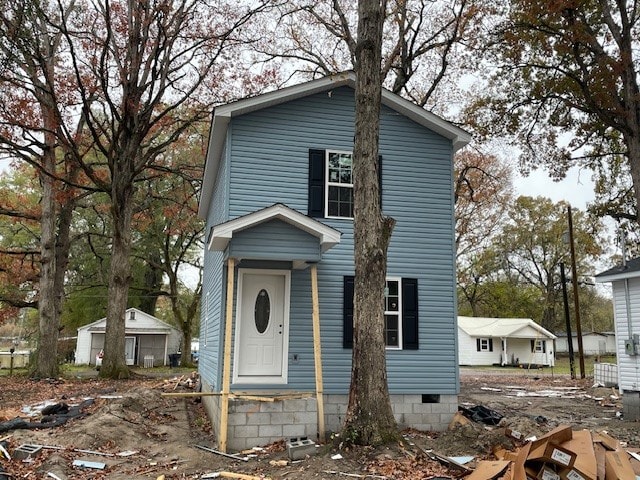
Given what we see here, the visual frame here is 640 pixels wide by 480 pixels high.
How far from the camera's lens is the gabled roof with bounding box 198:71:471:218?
9633mm

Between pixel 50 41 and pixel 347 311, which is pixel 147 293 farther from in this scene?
pixel 347 311

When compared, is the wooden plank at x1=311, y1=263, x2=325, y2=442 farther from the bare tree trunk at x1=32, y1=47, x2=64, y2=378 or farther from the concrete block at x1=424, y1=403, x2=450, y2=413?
the bare tree trunk at x1=32, y1=47, x2=64, y2=378

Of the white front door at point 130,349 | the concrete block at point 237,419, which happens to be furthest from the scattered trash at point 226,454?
the white front door at point 130,349

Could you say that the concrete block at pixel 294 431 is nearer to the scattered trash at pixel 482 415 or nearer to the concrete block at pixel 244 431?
the concrete block at pixel 244 431

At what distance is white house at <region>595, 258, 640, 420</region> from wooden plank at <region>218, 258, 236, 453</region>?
10833 millimetres

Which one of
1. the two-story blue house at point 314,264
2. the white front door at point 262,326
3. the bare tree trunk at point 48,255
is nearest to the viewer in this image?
the two-story blue house at point 314,264

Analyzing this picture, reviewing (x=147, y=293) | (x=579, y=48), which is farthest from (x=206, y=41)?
(x=147, y=293)

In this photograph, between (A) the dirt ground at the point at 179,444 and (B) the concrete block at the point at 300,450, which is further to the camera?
(B) the concrete block at the point at 300,450

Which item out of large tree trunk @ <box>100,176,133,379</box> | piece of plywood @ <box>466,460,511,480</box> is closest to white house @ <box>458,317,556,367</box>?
large tree trunk @ <box>100,176,133,379</box>

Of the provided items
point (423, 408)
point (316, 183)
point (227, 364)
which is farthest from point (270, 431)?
point (316, 183)

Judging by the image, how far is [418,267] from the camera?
10352mm

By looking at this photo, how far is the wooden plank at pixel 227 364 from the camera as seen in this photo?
7914 millimetres

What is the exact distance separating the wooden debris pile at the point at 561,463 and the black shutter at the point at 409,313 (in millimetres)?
4085

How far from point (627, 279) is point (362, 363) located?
403 inches
